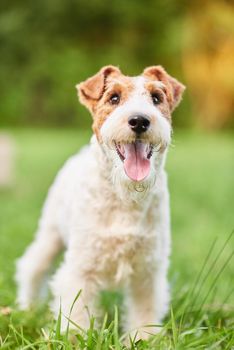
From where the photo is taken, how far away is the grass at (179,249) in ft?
11.9

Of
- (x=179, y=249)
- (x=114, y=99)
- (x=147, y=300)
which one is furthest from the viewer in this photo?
(x=179, y=249)

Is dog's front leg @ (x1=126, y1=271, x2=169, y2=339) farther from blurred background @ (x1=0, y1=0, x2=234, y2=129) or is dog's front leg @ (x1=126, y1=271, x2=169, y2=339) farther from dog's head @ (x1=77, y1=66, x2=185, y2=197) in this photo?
blurred background @ (x1=0, y1=0, x2=234, y2=129)

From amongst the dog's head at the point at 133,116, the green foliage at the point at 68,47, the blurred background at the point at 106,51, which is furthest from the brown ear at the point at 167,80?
the green foliage at the point at 68,47

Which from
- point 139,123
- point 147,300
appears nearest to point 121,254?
point 147,300

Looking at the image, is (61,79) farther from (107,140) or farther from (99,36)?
(107,140)

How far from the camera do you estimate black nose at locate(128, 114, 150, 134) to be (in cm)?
357

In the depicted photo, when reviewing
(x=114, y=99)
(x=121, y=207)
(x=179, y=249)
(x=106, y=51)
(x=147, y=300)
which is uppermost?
(x=106, y=51)

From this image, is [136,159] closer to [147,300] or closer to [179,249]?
[147,300]

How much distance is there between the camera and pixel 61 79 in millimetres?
28469

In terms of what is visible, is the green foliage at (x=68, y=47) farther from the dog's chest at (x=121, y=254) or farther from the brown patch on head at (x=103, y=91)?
the dog's chest at (x=121, y=254)

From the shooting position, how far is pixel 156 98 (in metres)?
4.02

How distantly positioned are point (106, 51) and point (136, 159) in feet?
87.3

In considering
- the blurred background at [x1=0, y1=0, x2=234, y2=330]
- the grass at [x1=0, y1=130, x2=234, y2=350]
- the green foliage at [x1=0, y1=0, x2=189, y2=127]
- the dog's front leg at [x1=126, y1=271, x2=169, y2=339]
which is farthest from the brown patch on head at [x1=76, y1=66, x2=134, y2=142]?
the green foliage at [x1=0, y1=0, x2=189, y2=127]

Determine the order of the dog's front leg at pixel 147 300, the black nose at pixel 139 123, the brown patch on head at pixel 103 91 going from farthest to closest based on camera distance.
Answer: the dog's front leg at pixel 147 300 → the brown patch on head at pixel 103 91 → the black nose at pixel 139 123
